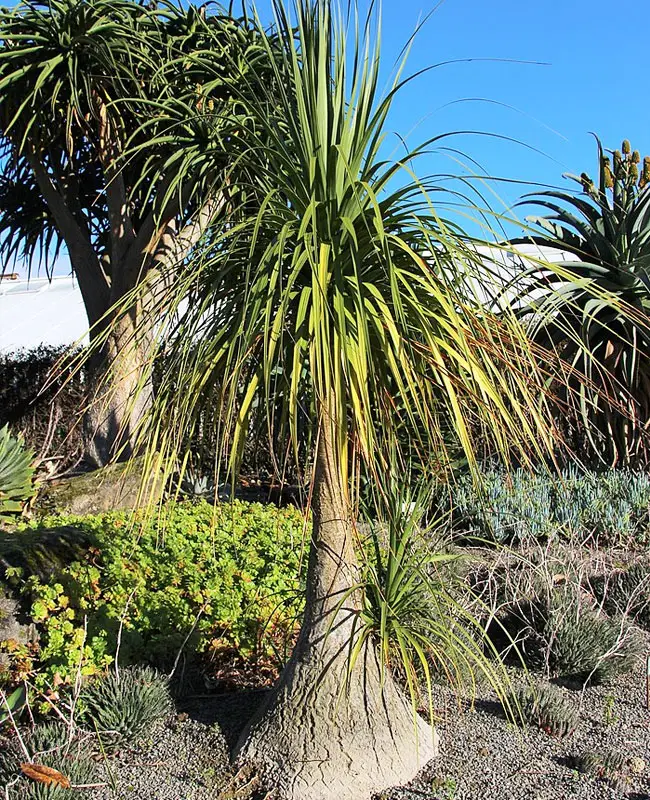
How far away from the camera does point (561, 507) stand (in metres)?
6.00

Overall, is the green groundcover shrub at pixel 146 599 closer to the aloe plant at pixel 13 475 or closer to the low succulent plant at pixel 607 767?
the low succulent plant at pixel 607 767

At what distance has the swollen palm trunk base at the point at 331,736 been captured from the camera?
2.72 meters

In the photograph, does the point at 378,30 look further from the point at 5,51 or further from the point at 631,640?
the point at 5,51

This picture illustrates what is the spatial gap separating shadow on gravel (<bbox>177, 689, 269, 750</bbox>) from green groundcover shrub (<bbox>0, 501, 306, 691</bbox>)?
10.4 inches

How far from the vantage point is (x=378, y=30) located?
8.64 feet

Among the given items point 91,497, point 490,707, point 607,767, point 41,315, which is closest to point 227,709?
point 490,707

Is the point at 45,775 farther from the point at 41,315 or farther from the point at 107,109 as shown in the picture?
the point at 41,315

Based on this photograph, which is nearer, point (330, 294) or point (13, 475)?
point (330, 294)

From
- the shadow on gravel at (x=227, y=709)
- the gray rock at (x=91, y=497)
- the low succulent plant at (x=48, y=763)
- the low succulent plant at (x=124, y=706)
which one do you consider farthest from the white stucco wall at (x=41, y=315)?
the low succulent plant at (x=48, y=763)

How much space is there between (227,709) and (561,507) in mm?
3547

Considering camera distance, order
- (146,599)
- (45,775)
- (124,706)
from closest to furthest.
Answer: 1. (45,775)
2. (124,706)
3. (146,599)

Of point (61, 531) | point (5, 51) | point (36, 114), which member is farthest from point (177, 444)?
point (5, 51)

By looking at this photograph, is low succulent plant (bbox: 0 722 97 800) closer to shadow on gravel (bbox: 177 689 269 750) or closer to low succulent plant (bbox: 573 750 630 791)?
shadow on gravel (bbox: 177 689 269 750)

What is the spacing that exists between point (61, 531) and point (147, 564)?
0.64 metres
